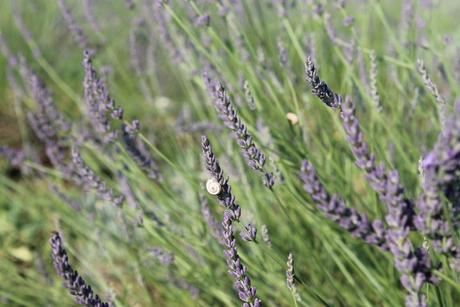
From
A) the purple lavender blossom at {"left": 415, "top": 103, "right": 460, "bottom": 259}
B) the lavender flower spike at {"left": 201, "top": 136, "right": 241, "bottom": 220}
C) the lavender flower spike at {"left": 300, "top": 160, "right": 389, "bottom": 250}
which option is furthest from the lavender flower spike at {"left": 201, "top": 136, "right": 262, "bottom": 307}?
the purple lavender blossom at {"left": 415, "top": 103, "right": 460, "bottom": 259}

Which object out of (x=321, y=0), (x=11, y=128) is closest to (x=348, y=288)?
(x=321, y=0)

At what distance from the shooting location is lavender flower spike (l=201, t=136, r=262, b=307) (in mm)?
885

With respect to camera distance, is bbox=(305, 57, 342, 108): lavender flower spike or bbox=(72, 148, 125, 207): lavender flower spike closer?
bbox=(305, 57, 342, 108): lavender flower spike

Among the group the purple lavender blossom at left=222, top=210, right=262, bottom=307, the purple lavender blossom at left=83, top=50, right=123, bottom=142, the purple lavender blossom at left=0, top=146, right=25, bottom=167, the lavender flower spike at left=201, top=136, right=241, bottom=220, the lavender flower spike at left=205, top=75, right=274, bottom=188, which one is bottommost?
the purple lavender blossom at left=222, top=210, right=262, bottom=307

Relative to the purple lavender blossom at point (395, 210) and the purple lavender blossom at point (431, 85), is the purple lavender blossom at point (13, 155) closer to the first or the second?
the purple lavender blossom at point (431, 85)

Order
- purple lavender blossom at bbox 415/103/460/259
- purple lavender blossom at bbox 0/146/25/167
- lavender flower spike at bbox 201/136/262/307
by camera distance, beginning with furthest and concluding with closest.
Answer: purple lavender blossom at bbox 0/146/25/167 < lavender flower spike at bbox 201/136/262/307 < purple lavender blossom at bbox 415/103/460/259

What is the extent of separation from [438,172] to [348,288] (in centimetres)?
111

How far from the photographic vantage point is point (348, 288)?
1.74m

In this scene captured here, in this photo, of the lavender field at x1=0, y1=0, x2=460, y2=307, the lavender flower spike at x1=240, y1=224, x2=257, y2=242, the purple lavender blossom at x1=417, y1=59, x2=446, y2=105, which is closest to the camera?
the lavender field at x1=0, y1=0, x2=460, y2=307

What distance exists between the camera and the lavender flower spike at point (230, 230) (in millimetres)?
885

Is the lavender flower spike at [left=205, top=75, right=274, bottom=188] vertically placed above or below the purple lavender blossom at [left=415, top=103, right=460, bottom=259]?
above

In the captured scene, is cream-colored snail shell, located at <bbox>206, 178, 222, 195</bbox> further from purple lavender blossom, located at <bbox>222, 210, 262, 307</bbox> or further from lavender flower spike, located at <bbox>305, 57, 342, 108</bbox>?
lavender flower spike, located at <bbox>305, 57, 342, 108</bbox>

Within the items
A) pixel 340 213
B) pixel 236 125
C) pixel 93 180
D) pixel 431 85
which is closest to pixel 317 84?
pixel 236 125

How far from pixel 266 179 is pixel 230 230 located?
180 mm
